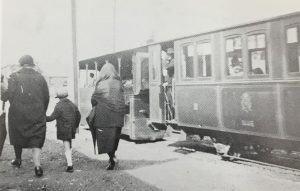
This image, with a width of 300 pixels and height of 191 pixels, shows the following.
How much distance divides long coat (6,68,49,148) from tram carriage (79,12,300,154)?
3758 mm

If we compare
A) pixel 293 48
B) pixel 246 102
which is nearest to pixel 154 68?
pixel 246 102

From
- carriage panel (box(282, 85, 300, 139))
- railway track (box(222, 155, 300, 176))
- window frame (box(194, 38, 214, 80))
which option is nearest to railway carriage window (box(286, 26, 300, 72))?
carriage panel (box(282, 85, 300, 139))

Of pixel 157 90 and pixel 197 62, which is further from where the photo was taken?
pixel 157 90

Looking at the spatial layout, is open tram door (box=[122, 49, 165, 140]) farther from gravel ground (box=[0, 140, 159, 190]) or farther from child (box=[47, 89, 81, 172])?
child (box=[47, 89, 81, 172])

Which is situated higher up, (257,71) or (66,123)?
(257,71)

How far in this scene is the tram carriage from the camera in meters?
6.96

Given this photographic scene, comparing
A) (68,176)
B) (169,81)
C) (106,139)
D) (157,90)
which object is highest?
(169,81)

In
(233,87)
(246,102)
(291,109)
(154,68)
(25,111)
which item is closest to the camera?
(25,111)

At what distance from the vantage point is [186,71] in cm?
961

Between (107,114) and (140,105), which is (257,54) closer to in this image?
(107,114)

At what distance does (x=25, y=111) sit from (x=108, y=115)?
145 cm

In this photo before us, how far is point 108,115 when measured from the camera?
7.13 m

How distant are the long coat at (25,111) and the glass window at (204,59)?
3869mm

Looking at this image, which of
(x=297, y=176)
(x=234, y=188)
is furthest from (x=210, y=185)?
(x=297, y=176)
